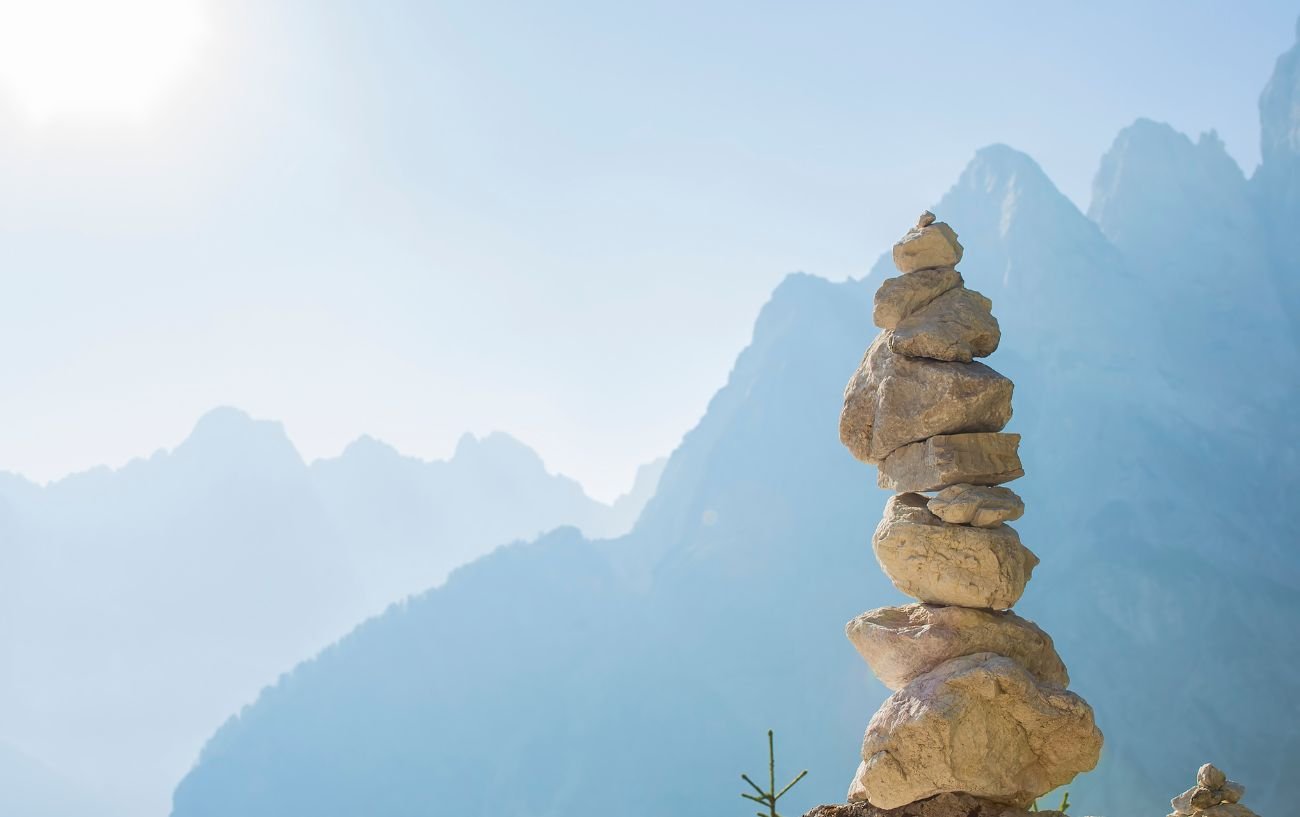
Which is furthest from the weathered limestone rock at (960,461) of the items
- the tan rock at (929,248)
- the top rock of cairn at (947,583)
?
the tan rock at (929,248)

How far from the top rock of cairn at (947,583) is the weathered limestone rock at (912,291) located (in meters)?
0.02

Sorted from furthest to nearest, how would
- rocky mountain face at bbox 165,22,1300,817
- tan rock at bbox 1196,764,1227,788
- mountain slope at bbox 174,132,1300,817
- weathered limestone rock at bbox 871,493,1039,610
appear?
1. rocky mountain face at bbox 165,22,1300,817
2. mountain slope at bbox 174,132,1300,817
3. tan rock at bbox 1196,764,1227,788
4. weathered limestone rock at bbox 871,493,1039,610

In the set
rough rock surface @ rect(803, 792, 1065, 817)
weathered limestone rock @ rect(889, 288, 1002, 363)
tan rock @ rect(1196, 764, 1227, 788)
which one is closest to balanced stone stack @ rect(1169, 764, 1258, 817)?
tan rock @ rect(1196, 764, 1227, 788)

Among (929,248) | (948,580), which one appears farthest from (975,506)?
(929,248)

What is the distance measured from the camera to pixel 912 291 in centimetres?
1466

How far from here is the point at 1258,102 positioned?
104062 mm

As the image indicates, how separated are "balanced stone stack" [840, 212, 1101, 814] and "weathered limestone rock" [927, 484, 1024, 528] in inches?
0.9

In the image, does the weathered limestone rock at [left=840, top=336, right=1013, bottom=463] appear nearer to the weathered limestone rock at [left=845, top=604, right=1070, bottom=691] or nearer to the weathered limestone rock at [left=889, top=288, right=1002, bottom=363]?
the weathered limestone rock at [left=889, top=288, right=1002, bottom=363]

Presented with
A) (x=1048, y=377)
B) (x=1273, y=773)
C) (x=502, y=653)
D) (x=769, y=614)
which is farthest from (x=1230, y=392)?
(x=502, y=653)

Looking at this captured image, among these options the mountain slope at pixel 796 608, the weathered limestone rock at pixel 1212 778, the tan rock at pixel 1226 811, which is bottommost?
the tan rock at pixel 1226 811

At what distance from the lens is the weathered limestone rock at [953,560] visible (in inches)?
503

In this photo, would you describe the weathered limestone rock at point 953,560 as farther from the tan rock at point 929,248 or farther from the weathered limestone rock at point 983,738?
the tan rock at point 929,248

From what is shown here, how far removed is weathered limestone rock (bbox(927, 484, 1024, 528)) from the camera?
505 inches

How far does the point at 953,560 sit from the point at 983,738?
2535 millimetres
